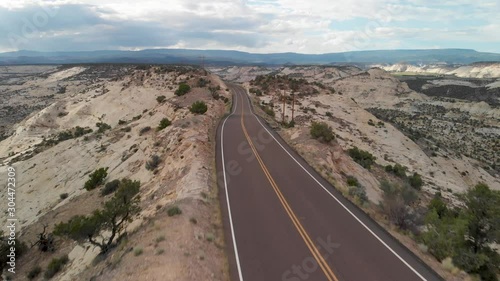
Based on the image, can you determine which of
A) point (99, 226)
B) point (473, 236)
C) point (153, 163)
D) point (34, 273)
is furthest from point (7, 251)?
point (473, 236)

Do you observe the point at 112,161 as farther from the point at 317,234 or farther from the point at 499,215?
the point at 499,215

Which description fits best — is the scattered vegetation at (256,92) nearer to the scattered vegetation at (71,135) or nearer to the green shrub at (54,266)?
the scattered vegetation at (71,135)

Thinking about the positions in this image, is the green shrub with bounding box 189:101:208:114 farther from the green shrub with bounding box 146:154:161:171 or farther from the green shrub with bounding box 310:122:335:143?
the green shrub with bounding box 310:122:335:143

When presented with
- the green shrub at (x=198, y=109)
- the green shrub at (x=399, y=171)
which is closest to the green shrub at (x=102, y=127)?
the green shrub at (x=198, y=109)

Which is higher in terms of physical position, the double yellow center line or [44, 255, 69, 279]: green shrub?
the double yellow center line

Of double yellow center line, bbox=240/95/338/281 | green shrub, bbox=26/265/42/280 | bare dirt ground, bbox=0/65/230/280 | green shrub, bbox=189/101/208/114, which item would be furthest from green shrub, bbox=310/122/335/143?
green shrub, bbox=26/265/42/280

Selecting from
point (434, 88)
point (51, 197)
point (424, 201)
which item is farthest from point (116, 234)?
point (434, 88)

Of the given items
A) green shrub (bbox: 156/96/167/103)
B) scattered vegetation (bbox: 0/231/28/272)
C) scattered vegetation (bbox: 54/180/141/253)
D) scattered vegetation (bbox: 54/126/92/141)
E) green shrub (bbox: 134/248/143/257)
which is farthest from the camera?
green shrub (bbox: 156/96/167/103)
